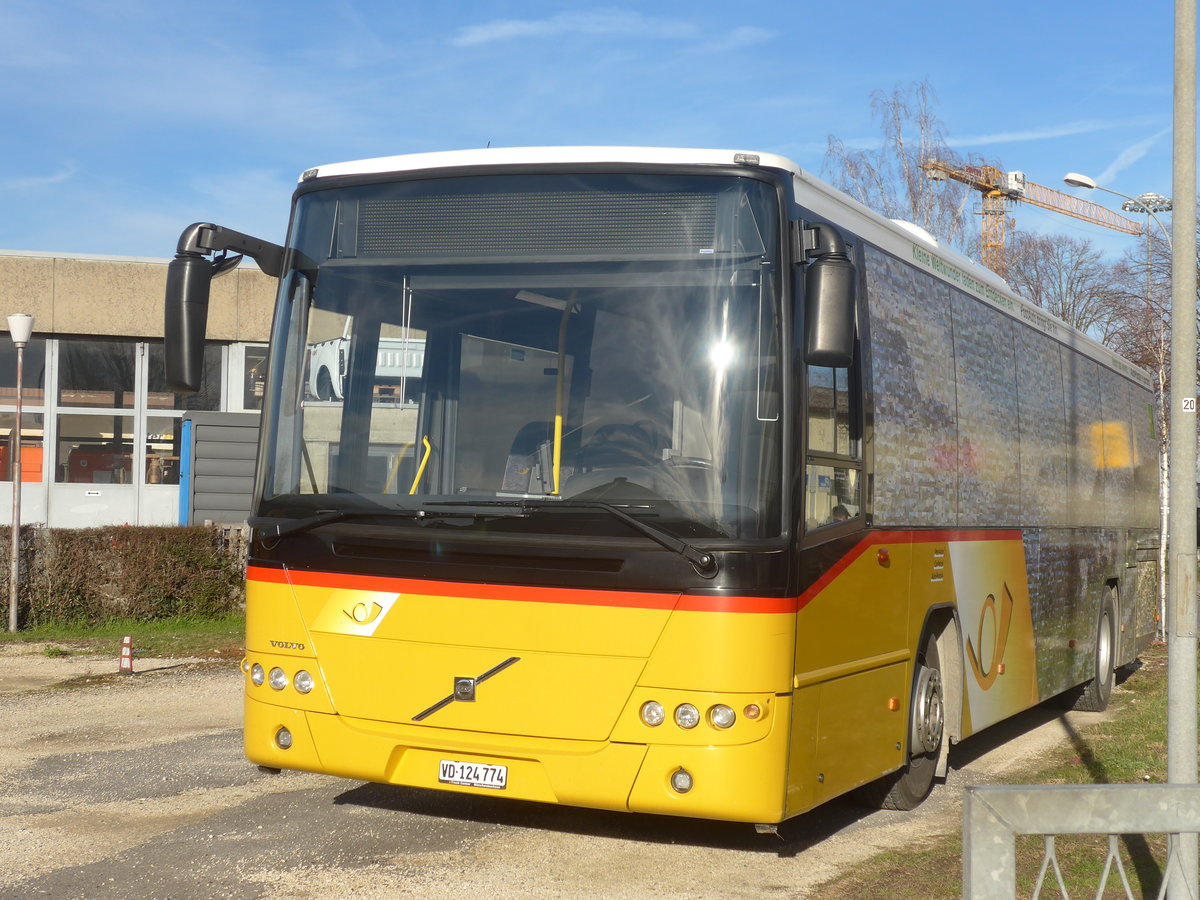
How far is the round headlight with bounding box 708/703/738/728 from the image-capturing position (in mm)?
5777

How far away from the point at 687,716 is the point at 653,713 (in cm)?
15

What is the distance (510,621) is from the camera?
6.08 meters

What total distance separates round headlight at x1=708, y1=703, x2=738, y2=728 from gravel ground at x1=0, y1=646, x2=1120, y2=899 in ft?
2.79

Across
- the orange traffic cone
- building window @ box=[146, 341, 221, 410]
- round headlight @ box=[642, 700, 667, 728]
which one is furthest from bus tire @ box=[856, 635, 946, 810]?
building window @ box=[146, 341, 221, 410]

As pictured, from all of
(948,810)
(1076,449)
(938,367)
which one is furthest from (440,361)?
(1076,449)

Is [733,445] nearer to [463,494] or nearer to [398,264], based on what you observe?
[463,494]

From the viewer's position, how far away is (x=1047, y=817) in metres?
3.41

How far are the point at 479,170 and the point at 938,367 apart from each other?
3.30 meters

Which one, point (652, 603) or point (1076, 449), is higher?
point (1076, 449)

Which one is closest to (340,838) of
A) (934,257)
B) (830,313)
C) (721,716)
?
(721,716)

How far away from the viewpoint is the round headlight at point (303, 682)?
646cm

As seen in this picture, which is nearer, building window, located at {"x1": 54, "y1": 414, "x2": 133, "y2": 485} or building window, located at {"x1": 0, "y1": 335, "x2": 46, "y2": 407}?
building window, located at {"x1": 0, "y1": 335, "x2": 46, "y2": 407}

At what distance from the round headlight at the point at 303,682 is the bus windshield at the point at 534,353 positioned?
0.74 meters

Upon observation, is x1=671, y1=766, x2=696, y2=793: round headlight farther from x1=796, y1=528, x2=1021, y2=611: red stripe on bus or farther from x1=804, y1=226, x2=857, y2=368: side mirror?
x1=804, y1=226, x2=857, y2=368: side mirror
